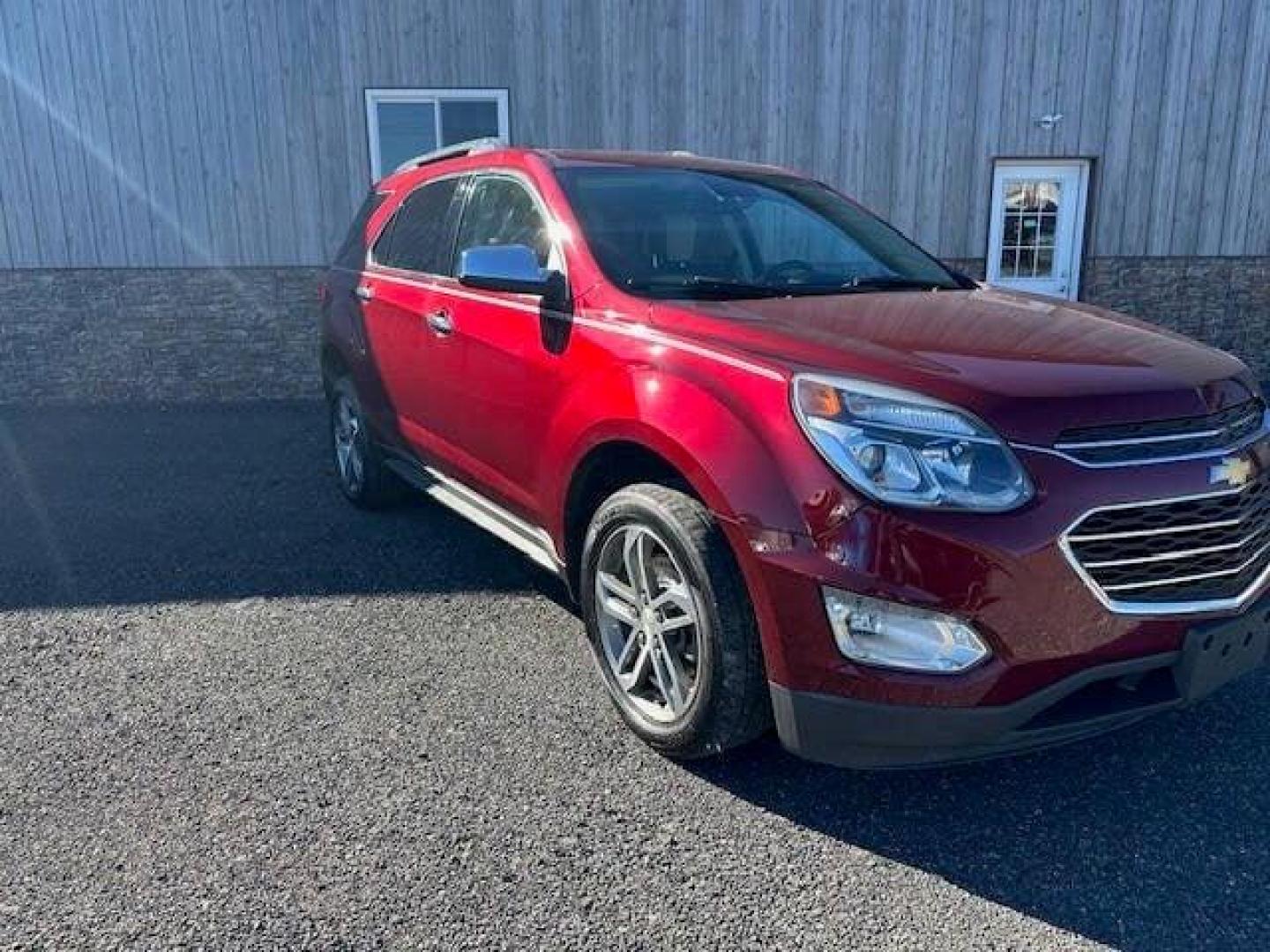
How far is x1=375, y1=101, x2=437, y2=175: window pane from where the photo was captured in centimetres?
902

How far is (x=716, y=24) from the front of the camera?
901 cm

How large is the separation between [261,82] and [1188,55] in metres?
9.27

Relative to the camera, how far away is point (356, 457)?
5.41m

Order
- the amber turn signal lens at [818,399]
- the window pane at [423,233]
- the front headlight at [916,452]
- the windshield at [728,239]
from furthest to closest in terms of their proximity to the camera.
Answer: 1. the window pane at [423,233]
2. the windshield at [728,239]
3. the amber turn signal lens at [818,399]
4. the front headlight at [916,452]

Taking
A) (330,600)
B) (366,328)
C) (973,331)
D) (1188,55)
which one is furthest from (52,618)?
(1188,55)

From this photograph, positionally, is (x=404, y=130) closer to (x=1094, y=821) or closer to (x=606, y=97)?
(x=606, y=97)

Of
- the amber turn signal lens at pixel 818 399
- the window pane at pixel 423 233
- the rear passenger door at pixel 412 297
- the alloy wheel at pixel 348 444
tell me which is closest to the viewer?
the amber turn signal lens at pixel 818 399

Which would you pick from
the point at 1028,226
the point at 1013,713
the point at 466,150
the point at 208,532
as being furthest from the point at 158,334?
the point at 1013,713

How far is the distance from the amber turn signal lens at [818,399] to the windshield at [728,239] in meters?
0.85

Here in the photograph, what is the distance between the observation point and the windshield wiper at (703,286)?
3.10m

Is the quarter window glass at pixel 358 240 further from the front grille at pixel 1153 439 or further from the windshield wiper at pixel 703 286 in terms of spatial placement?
the front grille at pixel 1153 439

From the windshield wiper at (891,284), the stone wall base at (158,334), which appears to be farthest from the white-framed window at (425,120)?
the windshield wiper at (891,284)

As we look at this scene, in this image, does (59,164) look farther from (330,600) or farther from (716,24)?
(330,600)

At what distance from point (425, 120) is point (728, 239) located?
256 inches
